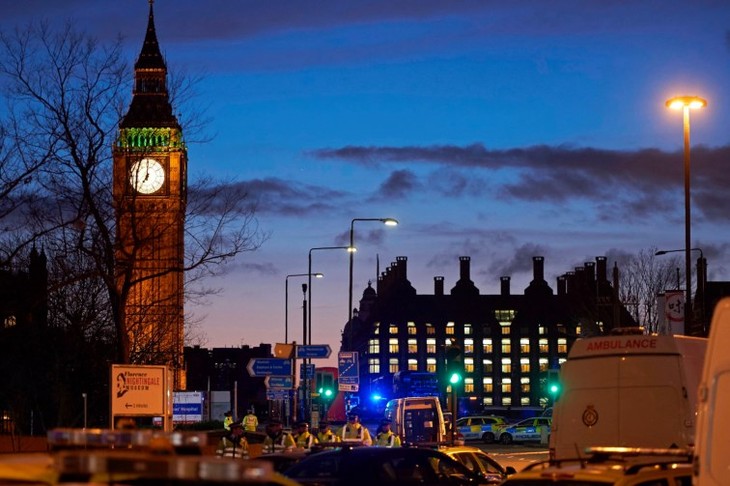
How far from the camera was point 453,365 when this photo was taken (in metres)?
34.8

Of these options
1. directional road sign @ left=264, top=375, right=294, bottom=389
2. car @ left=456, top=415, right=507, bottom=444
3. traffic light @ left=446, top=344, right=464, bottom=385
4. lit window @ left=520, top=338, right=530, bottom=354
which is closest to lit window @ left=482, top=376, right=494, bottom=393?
lit window @ left=520, top=338, right=530, bottom=354

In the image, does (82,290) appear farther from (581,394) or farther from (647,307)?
(647,307)

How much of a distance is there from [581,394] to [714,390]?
7885 millimetres

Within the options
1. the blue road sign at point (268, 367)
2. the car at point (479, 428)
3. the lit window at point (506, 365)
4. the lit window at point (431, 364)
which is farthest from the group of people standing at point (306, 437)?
the lit window at point (506, 365)

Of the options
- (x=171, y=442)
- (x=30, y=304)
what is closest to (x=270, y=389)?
(x=30, y=304)

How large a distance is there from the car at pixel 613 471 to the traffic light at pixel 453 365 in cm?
2193

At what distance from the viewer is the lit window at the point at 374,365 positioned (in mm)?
173000

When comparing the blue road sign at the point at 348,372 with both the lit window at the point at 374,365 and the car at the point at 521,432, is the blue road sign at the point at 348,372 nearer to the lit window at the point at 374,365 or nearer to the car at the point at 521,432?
the car at the point at 521,432

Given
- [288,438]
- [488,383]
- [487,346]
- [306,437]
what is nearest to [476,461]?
[288,438]

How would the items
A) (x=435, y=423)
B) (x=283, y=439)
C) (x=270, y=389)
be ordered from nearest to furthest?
(x=283, y=439), (x=270, y=389), (x=435, y=423)

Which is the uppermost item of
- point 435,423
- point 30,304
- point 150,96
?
point 150,96

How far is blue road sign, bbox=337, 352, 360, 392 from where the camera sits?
47438 millimetres

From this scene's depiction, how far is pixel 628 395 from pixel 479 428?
Result: 51999 millimetres

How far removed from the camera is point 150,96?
15662 centimetres
